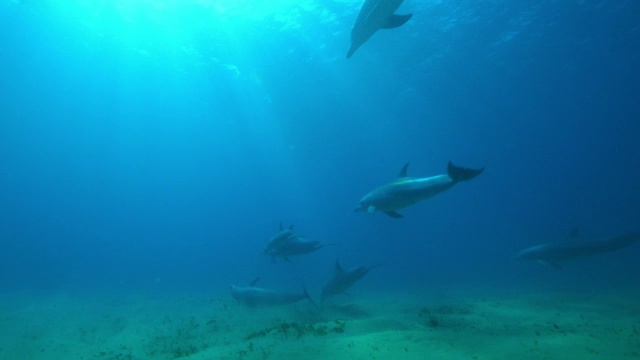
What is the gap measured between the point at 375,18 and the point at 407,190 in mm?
2890

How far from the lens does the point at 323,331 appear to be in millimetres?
7812

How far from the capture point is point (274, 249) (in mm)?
12047

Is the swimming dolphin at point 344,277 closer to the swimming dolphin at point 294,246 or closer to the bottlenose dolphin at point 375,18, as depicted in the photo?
the swimming dolphin at point 294,246

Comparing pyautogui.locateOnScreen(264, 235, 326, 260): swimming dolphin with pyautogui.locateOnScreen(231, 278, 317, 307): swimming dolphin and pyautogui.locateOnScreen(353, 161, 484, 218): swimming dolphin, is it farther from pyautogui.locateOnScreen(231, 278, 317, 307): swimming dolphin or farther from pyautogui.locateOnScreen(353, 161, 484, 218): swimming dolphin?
pyautogui.locateOnScreen(353, 161, 484, 218): swimming dolphin

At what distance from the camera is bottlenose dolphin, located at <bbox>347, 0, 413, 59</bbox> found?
17.6ft

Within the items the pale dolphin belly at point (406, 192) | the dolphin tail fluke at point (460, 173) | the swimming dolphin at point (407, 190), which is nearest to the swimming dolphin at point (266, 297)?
the swimming dolphin at point (407, 190)

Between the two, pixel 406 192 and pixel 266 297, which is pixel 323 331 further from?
pixel 266 297

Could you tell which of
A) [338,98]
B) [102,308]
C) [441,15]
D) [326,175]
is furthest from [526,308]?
[326,175]

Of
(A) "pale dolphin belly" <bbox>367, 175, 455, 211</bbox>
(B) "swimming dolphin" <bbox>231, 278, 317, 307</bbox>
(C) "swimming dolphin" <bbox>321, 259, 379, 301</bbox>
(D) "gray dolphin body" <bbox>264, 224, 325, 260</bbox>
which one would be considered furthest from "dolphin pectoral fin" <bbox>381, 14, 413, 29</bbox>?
(B) "swimming dolphin" <bbox>231, 278, 317, 307</bbox>

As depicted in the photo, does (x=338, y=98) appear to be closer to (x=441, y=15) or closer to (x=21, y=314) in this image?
(x=441, y=15)

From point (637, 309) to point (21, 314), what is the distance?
22297 millimetres

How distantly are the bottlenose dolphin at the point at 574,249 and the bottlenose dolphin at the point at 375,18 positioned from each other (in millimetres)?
10590

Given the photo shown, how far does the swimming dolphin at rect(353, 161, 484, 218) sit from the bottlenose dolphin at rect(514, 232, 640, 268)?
8.26 meters

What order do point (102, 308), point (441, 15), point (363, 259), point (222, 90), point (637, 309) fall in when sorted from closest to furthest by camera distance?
point (637, 309)
point (102, 308)
point (441, 15)
point (222, 90)
point (363, 259)
